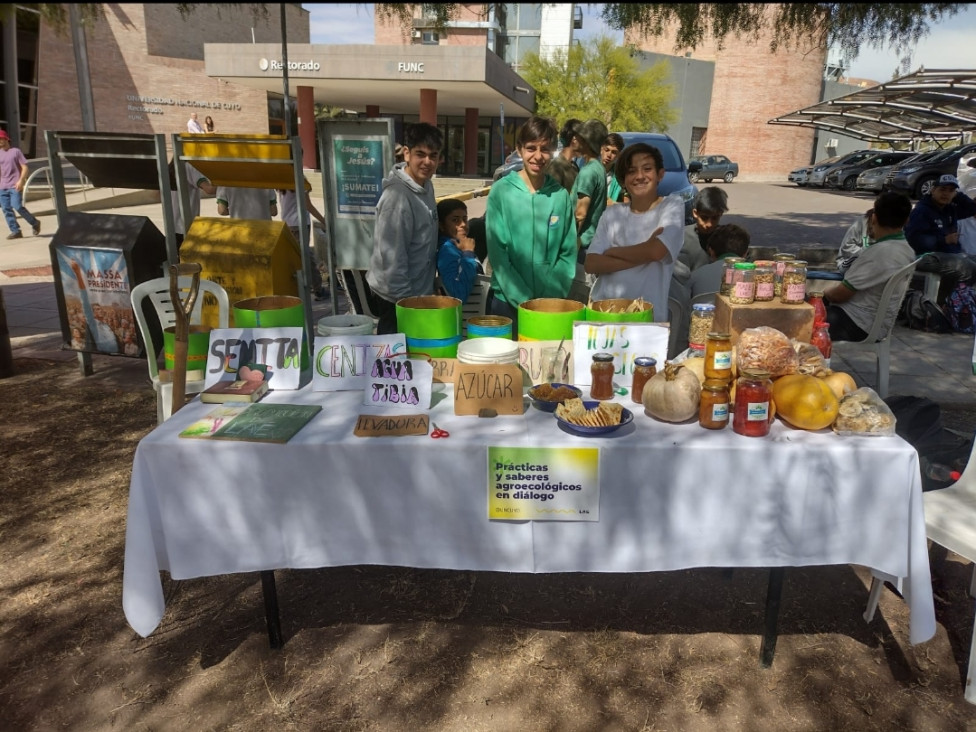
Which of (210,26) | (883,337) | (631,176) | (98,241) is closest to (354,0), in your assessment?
(631,176)

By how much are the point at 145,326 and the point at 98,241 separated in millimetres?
1810

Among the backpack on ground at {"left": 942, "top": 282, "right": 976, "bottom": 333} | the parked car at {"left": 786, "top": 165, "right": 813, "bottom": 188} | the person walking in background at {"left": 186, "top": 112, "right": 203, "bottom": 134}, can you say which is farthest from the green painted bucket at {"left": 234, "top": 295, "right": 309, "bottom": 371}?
the parked car at {"left": 786, "top": 165, "right": 813, "bottom": 188}

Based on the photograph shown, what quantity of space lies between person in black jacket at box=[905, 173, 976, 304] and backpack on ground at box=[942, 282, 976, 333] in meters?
0.11

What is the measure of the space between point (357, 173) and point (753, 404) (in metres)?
4.09

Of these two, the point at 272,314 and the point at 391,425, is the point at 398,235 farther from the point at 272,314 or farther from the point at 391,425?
the point at 391,425

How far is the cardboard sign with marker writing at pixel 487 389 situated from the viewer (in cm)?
231

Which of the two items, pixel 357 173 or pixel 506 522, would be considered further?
pixel 357 173

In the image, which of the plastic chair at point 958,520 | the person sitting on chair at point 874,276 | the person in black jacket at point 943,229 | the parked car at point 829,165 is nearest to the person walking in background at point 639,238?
the plastic chair at point 958,520

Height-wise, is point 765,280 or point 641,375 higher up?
point 765,280

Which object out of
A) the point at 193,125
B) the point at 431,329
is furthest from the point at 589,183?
the point at 193,125

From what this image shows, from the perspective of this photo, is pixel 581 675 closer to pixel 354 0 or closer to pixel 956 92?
pixel 354 0

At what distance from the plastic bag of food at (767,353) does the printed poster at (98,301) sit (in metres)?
4.34

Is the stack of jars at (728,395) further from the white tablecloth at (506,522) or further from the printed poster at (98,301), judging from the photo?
the printed poster at (98,301)

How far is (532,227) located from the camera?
11.4 feet
